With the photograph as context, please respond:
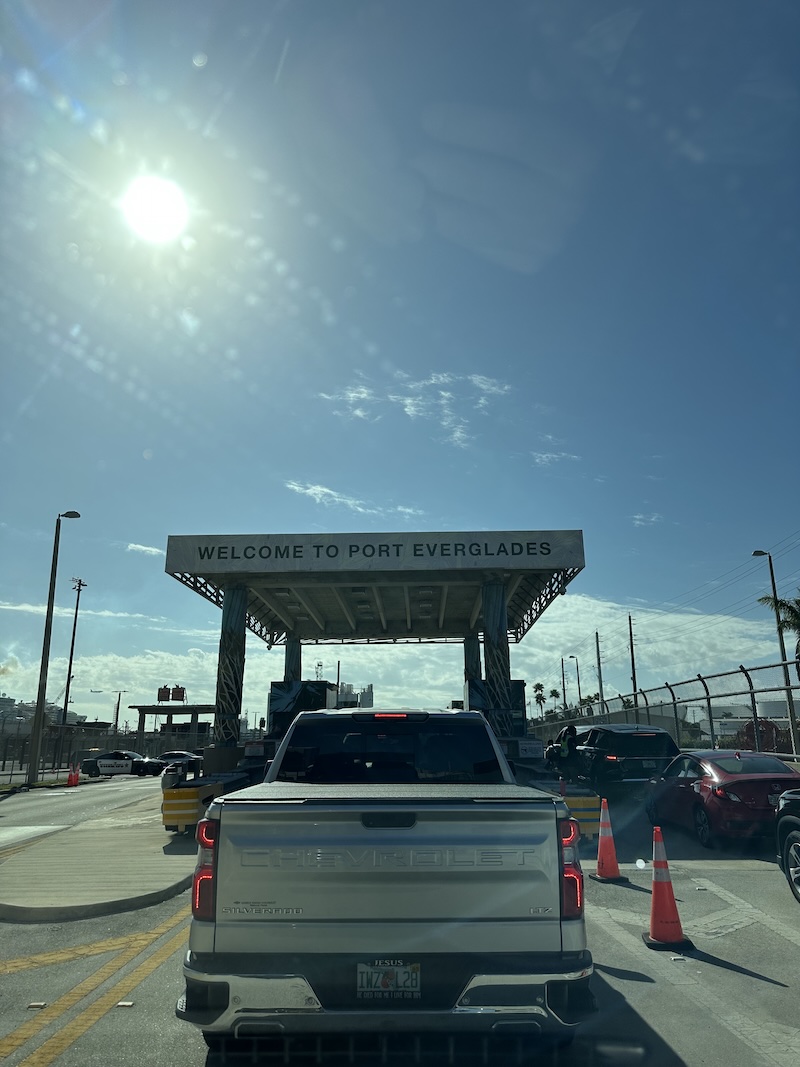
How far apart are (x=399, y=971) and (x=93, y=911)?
5.49m

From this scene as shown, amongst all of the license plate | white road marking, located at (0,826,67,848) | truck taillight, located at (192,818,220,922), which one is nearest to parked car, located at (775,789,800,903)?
the license plate

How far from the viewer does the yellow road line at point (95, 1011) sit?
430cm

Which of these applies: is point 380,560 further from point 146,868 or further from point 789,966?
point 789,966

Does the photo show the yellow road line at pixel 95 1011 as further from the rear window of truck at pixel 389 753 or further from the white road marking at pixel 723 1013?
the white road marking at pixel 723 1013

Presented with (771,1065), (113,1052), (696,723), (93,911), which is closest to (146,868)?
(93,911)

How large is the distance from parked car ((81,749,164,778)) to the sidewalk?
92.4 feet

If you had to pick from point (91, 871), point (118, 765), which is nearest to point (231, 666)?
point (91, 871)

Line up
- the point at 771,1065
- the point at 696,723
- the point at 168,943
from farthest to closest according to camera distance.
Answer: the point at 696,723 → the point at 168,943 → the point at 771,1065

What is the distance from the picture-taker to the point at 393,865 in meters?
3.70

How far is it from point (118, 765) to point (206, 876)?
142ft

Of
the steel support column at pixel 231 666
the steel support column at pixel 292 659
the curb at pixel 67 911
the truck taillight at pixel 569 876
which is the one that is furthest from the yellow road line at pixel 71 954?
the steel support column at pixel 292 659

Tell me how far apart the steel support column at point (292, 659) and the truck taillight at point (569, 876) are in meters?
37.3

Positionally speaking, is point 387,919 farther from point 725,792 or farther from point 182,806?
point 182,806

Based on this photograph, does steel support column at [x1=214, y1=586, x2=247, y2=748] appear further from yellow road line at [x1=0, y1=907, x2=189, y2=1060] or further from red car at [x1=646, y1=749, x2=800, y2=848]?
yellow road line at [x1=0, y1=907, x2=189, y2=1060]
